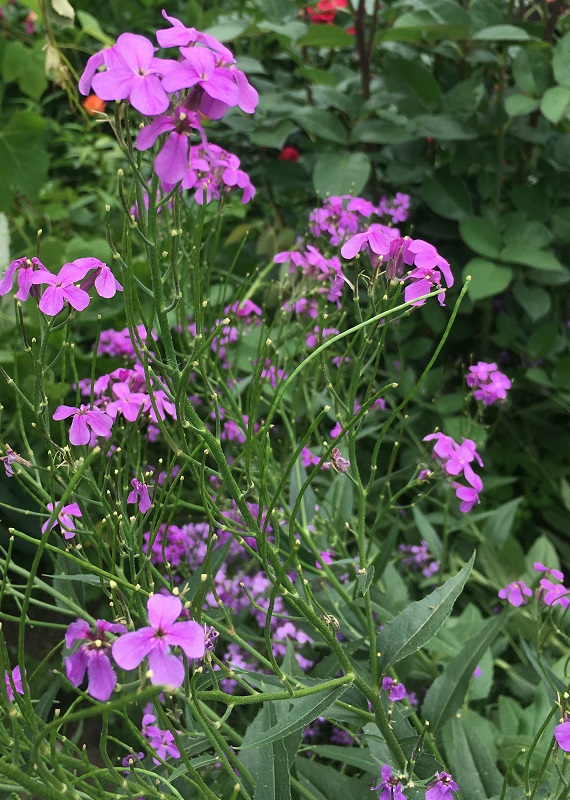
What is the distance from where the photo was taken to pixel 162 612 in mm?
434

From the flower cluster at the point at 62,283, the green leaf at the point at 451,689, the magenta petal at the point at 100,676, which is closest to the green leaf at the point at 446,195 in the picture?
the green leaf at the point at 451,689

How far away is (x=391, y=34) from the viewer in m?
1.48

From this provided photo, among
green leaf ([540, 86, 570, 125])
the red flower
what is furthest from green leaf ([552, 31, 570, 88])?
the red flower

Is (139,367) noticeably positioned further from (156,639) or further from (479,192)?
(479,192)

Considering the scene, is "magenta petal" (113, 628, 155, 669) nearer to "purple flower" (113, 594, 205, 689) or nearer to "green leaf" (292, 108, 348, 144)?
"purple flower" (113, 594, 205, 689)

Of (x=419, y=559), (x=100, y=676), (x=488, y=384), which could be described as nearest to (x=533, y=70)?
(x=488, y=384)

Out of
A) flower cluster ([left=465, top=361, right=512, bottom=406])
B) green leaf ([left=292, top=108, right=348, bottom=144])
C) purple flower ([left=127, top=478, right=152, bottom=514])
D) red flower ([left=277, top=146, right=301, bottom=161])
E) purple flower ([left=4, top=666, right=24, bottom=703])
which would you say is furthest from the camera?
red flower ([left=277, top=146, right=301, bottom=161])

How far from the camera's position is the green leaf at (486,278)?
54.9 inches

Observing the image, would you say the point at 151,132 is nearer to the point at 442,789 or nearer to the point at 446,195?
the point at 442,789

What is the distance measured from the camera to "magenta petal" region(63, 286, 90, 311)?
1.89ft

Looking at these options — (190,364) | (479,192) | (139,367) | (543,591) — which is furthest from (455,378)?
(190,364)

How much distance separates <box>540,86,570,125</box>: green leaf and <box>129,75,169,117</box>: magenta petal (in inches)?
41.0

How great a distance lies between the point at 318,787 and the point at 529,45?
149 cm

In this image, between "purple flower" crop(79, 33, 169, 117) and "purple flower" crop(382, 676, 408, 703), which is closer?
"purple flower" crop(79, 33, 169, 117)
